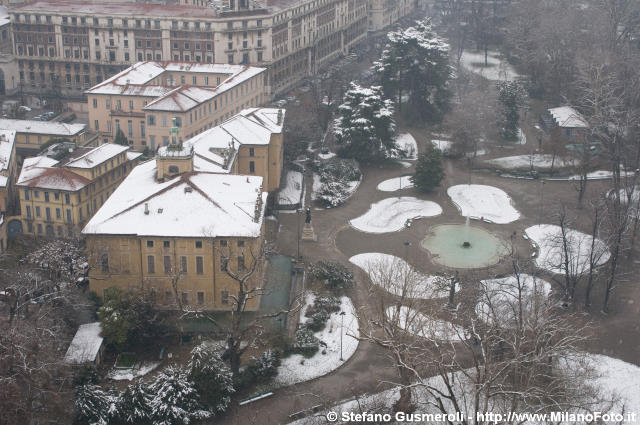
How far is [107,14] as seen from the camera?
11994 centimetres

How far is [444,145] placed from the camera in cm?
10162

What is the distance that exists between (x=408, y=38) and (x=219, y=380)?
6906 centimetres

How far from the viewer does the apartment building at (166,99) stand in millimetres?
91625

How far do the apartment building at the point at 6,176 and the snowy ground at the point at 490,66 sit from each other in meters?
72.7

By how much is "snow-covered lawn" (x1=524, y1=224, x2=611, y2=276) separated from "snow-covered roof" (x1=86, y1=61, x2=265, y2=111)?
3943cm

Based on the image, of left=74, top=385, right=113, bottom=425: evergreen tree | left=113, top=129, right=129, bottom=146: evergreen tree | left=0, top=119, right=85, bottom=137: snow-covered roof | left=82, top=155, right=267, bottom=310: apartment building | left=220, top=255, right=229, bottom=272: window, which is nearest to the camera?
left=74, top=385, right=113, bottom=425: evergreen tree

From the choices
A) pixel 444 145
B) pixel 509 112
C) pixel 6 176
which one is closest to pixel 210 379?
pixel 6 176

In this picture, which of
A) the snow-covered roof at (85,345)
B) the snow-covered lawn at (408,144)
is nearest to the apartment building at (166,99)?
the snow-covered lawn at (408,144)

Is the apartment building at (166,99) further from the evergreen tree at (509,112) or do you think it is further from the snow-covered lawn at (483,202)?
the evergreen tree at (509,112)

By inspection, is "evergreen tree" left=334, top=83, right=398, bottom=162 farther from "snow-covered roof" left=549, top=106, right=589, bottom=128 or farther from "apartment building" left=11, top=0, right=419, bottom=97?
"apartment building" left=11, top=0, right=419, bottom=97

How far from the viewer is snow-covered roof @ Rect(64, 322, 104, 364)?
52.8m

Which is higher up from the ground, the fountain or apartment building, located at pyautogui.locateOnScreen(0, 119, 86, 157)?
apartment building, located at pyautogui.locateOnScreen(0, 119, 86, 157)

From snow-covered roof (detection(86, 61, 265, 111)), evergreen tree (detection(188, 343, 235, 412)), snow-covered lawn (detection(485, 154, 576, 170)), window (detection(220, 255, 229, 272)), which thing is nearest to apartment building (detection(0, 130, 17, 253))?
snow-covered roof (detection(86, 61, 265, 111))

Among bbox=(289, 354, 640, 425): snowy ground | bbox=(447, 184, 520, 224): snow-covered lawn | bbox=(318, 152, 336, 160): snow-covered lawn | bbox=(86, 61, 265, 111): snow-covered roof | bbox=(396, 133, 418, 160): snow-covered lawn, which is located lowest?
bbox=(396, 133, 418, 160): snow-covered lawn
